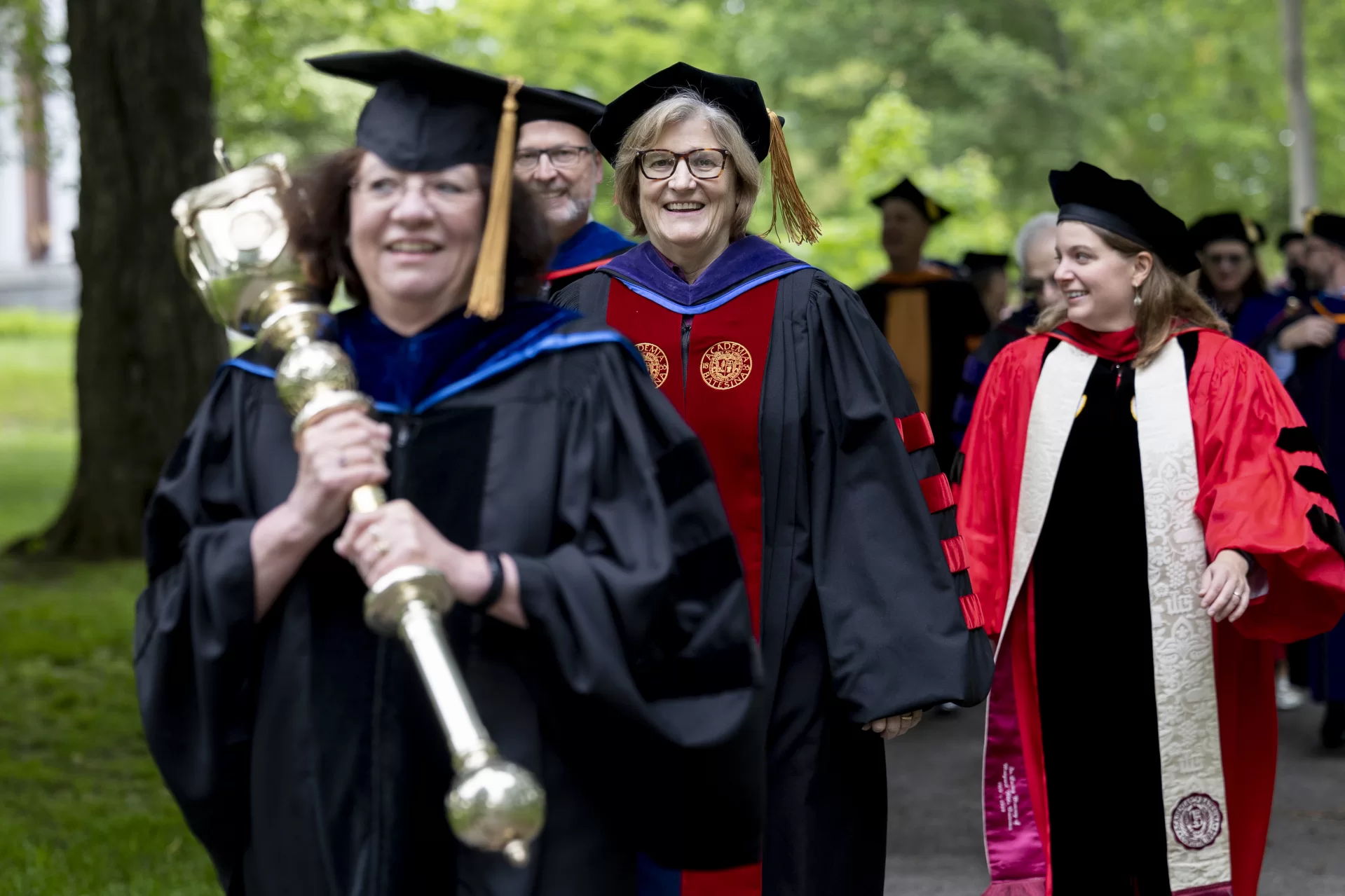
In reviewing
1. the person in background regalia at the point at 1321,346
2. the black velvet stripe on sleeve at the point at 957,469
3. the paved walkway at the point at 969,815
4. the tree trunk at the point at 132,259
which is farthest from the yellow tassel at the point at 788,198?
the tree trunk at the point at 132,259

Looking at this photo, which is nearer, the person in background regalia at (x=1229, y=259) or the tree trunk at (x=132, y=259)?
the person in background regalia at (x=1229, y=259)

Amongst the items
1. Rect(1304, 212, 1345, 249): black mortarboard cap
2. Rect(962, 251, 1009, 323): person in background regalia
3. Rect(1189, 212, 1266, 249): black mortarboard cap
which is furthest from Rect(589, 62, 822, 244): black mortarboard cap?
Rect(962, 251, 1009, 323): person in background regalia

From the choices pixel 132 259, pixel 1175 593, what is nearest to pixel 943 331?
pixel 1175 593

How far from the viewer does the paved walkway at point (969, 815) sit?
19.0 feet

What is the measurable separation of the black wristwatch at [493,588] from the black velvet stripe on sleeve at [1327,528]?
106 inches

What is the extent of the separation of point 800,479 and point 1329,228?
5.71 m

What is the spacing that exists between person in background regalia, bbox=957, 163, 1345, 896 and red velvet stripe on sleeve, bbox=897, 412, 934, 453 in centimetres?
93

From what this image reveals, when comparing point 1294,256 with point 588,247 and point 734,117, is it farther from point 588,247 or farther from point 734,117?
point 734,117

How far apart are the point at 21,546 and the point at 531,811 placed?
36.8ft

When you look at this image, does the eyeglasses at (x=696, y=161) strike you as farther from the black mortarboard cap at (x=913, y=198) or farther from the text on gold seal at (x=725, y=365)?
the black mortarboard cap at (x=913, y=198)

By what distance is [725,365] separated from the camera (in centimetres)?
389

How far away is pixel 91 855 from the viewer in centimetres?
588

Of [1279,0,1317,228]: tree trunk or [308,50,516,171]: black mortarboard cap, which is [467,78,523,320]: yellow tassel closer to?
[308,50,516,171]: black mortarboard cap

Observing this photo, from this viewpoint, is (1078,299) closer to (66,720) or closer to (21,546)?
(66,720)
